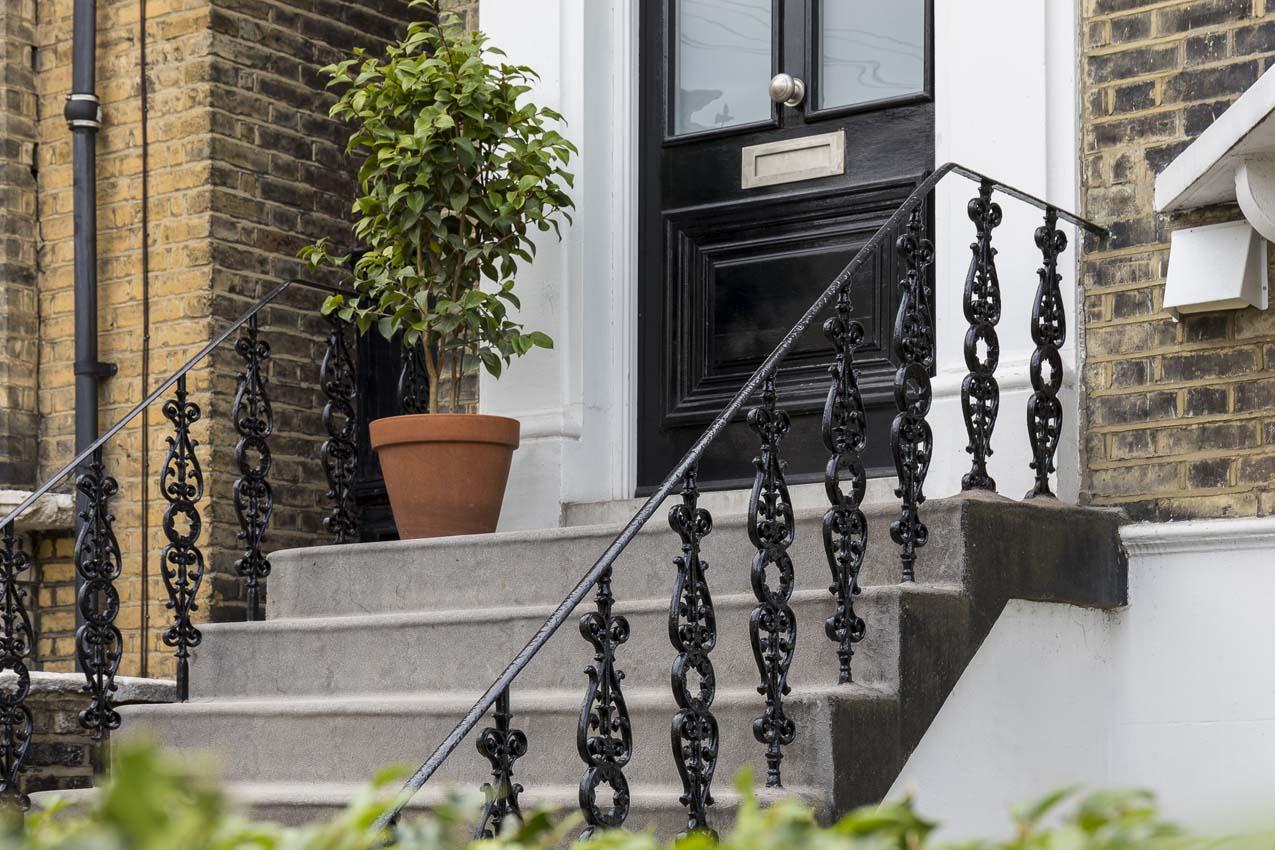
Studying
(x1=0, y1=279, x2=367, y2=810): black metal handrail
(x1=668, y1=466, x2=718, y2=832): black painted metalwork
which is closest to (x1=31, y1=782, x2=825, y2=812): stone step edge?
(x1=668, y1=466, x2=718, y2=832): black painted metalwork

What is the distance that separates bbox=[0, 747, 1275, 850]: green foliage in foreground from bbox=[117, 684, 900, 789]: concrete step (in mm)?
2280

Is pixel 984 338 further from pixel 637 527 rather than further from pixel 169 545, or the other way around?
pixel 169 545

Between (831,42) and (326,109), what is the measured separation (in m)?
2.16

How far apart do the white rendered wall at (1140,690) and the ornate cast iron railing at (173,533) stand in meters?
2.24

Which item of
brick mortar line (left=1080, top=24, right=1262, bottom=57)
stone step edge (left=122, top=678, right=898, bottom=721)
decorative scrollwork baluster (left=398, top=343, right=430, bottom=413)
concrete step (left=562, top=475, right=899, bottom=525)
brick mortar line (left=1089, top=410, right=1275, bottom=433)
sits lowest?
stone step edge (left=122, top=678, right=898, bottom=721)

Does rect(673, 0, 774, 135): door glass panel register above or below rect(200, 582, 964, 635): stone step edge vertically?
above

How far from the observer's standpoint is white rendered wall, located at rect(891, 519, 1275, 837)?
13.4ft

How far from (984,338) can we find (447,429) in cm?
163

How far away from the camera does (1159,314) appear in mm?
4426

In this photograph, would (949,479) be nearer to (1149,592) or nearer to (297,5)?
(1149,592)

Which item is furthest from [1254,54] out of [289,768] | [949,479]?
[289,768]

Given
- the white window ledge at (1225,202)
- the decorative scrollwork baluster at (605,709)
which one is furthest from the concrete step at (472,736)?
the white window ledge at (1225,202)

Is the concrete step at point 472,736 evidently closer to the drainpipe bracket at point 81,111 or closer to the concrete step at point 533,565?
the concrete step at point 533,565

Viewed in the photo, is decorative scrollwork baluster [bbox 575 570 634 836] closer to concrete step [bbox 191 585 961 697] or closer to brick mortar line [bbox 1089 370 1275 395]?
concrete step [bbox 191 585 961 697]
